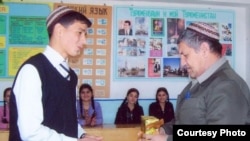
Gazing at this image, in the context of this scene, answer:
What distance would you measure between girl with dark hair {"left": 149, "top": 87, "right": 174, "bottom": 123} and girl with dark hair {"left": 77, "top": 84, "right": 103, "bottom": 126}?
2.11ft

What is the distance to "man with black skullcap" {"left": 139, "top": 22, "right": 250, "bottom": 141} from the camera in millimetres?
1271

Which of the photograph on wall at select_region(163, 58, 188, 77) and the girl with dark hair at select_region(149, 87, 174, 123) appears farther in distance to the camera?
the photograph on wall at select_region(163, 58, 188, 77)

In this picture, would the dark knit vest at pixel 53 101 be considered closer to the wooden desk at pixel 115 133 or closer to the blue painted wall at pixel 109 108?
the wooden desk at pixel 115 133

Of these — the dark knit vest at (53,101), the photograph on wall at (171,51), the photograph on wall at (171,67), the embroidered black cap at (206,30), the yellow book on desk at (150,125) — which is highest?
the photograph on wall at (171,51)

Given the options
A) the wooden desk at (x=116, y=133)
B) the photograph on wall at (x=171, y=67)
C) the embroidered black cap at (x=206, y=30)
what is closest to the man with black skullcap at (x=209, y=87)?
the embroidered black cap at (x=206, y=30)

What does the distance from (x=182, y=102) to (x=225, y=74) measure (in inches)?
9.3

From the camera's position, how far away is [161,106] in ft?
14.2

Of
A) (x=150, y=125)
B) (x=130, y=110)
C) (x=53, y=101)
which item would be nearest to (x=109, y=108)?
(x=130, y=110)

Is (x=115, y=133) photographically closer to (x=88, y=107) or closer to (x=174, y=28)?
(x=88, y=107)

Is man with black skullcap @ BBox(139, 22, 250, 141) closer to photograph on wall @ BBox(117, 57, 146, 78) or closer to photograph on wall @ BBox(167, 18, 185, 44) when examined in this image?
photograph on wall @ BBox(117, 57, 146, 78)

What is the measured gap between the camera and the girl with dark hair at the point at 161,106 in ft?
14.0

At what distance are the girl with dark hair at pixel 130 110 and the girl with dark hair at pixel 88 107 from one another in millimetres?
246

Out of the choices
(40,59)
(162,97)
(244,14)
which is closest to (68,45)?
(40,59)

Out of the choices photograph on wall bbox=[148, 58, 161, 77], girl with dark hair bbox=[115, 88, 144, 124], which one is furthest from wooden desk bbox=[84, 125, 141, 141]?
photograph on wall bbox=[148, 58, 161, 77]
